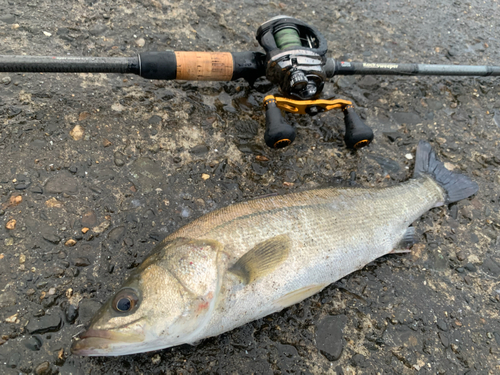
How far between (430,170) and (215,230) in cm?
225

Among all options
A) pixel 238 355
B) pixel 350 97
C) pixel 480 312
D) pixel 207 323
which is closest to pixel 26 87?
pixel 207 323

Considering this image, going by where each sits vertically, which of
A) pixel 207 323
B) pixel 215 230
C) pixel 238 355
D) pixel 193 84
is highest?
pixel 193 84

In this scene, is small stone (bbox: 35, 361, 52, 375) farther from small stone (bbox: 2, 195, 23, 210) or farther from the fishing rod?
the fishing rod

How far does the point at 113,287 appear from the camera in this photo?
2371 millimetres

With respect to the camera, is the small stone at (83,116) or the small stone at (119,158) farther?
the small stone at (83,116)

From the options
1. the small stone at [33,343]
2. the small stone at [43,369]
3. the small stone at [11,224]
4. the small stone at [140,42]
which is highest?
the small stone at [140,42]

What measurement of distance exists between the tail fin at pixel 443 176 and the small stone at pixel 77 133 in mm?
3081

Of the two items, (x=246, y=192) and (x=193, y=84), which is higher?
(x=193, y=84)

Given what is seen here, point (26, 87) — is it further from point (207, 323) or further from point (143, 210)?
point (207, 323)

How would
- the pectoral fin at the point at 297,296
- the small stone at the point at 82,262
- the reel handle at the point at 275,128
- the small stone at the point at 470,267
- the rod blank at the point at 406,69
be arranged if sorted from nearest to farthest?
the pectoral fin at the point at 297,296
the small stone at the point at 82,262
the reel handle at the point at 275,128
the small stone at the point at 470,267
the rod blank at the point at 406,69

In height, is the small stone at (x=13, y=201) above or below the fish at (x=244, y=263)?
below

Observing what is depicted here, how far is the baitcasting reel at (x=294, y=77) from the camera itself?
2.70 meters

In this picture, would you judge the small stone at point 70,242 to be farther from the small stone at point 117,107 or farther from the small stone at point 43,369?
the small stone at point 117,107

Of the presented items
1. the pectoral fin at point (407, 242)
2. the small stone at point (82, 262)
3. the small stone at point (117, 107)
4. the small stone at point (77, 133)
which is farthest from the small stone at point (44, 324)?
the pectoral fin at point (407, 242)
